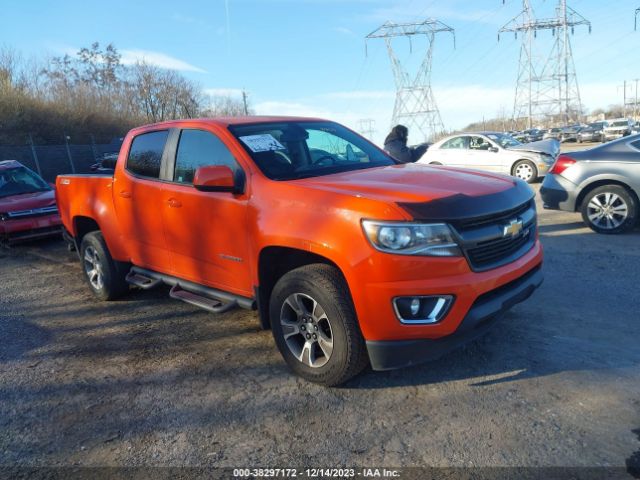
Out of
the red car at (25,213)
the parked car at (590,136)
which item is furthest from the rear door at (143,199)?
the parked car at (590,136)

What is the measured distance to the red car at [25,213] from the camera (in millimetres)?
8188

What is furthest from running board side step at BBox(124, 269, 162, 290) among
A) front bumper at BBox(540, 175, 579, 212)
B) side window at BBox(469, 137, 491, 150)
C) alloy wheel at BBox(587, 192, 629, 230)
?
side window at BBox(469, 137, 491, 150)

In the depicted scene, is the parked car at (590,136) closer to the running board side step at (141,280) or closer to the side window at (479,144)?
the side window at (479,144)

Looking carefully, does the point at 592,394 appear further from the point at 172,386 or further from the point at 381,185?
the point at 172,386

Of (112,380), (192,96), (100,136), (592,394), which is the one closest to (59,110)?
(100,136)

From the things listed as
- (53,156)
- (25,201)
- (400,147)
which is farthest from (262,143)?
(53,156)

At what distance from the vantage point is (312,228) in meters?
2.97

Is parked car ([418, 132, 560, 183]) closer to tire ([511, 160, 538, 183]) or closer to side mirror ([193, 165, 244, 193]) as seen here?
tire ([511, 160, 538, 183])

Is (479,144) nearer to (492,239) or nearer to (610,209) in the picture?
(610,209)

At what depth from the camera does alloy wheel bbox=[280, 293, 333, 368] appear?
3.11m

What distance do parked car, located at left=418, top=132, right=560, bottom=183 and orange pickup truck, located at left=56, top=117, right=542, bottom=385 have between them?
10.2 m

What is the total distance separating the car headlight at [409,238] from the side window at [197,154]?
1447 mm

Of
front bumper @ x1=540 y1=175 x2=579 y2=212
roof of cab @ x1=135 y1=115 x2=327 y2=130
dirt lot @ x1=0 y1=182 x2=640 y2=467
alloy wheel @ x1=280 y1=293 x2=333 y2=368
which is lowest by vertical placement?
dirt lot @ x1=0 y1=182 x2=640 y2=467

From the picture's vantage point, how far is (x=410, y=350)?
279cm
